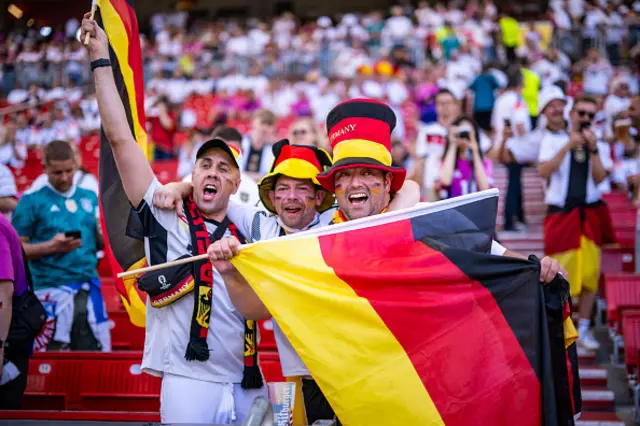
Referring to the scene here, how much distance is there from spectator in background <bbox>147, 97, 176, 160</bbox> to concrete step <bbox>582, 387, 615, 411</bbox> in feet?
38.4

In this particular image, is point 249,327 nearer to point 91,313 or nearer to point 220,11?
point 91,313

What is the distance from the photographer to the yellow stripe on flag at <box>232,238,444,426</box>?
318 cm

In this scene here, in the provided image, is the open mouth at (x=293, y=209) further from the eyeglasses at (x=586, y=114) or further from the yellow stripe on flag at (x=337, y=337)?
the eyeglasses at (x=586, y=114)

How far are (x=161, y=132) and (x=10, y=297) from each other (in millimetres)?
12479

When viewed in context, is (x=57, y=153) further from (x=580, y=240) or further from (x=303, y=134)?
(x=580, y=240)

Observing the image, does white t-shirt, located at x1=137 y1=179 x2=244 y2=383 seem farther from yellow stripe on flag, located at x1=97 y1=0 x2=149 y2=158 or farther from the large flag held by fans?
yellow stripe on flag, located at x1=97 y1=0 x2=149 y2=158

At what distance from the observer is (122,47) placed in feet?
15.3

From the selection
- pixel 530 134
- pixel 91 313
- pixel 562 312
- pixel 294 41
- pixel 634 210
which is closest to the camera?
pixel 562 312

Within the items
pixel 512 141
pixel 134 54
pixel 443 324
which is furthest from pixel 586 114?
pixel 443 324

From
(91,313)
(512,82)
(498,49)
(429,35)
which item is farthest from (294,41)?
(91,313)

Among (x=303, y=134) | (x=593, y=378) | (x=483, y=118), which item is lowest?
(x=593, y=378)

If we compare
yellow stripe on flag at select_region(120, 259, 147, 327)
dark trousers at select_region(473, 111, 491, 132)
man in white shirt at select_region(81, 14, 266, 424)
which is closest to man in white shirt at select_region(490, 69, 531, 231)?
dark trousers at select_region(473, 111, 491, 132)

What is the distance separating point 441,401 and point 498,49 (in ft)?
55.4

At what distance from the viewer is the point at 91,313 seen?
6262 millimetres
